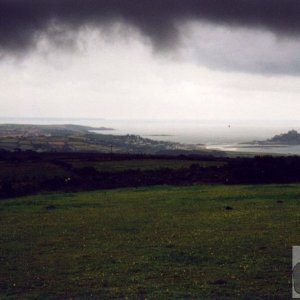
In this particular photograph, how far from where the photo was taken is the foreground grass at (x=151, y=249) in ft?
59.1

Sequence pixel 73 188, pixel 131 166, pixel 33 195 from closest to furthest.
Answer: pixel 33 195 → pixel 73 188 → pixel 131 166

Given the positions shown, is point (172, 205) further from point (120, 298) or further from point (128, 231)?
point (120, 298)

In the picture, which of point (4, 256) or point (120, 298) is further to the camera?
point (4, 256)

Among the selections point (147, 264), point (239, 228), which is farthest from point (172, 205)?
point (147, 264)

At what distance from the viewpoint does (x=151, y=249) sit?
974 inches

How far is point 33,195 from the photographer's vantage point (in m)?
57.2

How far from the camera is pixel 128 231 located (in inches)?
1203

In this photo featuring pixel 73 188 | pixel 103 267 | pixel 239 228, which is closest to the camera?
pixel 103 267

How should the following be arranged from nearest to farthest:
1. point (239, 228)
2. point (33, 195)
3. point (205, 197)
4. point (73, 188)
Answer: point (239, 228) < point (205, 197) < point (33, 195) < point (73, 188)

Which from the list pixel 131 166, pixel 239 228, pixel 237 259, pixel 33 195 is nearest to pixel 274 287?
pixel 237 259

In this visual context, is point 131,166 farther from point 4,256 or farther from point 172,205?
point 4,256

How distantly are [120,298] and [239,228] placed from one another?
1545 cm

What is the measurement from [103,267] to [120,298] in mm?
4738

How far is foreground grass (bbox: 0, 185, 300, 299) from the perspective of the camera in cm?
1802
